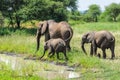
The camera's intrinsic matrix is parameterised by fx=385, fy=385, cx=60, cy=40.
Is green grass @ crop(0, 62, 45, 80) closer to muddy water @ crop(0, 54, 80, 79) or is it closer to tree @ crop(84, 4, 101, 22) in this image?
muddy water @ crop(0, 54, 80, 79)

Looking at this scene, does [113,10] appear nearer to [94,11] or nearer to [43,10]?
[94,11]

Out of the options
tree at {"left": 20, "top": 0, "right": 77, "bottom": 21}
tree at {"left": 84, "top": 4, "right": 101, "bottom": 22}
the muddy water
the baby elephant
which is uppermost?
the baby elephant

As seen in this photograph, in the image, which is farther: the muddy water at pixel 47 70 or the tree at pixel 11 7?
the tree at pixel 11 7

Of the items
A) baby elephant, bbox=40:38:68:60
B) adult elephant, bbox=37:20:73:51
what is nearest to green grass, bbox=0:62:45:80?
baby elephant, bbox=40:38:68:60

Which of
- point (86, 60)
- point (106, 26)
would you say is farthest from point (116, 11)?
point (86, 60)

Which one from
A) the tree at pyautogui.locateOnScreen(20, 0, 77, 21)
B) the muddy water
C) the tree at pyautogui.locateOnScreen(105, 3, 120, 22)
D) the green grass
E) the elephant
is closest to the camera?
the green grass

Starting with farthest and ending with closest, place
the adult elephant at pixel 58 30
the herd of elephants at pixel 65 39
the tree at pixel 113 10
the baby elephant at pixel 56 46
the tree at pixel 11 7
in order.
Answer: the tree at pixel 113 10 < the tree at pixel 11 7 < the adult elephant at pixel 58 30 < the herd of elephants at pixel 65 39 < the baby elephant at pixel 56 46

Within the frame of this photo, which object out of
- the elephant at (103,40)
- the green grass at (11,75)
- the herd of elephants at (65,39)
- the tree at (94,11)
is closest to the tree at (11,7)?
the herd of elephants at (65,39)

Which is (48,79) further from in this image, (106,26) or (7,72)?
(106,26)

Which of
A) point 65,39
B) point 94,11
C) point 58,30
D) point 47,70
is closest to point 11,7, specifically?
point 58,30

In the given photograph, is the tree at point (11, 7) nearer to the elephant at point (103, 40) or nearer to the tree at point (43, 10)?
the tree at point (43, 10)

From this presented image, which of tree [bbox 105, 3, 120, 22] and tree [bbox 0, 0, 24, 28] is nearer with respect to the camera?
tree [bbox 0, 0, 24, 28]

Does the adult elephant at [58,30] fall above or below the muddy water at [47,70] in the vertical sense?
above

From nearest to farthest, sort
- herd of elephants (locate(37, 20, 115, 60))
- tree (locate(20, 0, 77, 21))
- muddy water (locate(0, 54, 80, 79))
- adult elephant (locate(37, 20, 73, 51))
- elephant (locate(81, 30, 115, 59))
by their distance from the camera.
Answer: muddy water (locate(0, 54, 80, 79)) → herd of elephants (locate(37, 20, 115, 60)) → elephant (locate(81, 30, 115, 59)) → adult elephant (locate(37, 20, 73, 51)) → tree (locate(20, 0, 77, 21))
